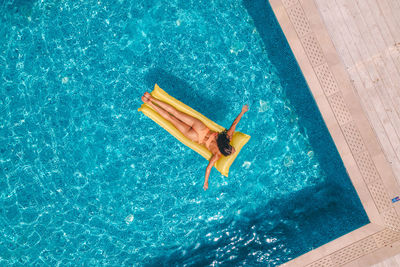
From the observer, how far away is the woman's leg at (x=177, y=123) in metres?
4.10

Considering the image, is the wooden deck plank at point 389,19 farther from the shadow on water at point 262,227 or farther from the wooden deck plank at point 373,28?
the shadow on water at point 262,227

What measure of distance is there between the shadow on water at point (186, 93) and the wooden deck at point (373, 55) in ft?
7.03

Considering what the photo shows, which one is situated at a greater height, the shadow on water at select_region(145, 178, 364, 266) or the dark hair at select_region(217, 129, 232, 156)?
the dark hair at select_region(217, 129, 232, 156)

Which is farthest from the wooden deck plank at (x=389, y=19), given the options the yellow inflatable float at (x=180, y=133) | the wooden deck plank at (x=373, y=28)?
the yellow inflatable float at (x=180, y=133)

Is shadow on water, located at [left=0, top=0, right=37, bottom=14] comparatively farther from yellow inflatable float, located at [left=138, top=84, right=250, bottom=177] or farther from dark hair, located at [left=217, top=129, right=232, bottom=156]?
dark hair, located at [left=217, top=129, right=232, bottom=156]

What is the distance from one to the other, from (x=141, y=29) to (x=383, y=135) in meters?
4.30

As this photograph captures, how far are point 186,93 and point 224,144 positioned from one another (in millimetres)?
1280

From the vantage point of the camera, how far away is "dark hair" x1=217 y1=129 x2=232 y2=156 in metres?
3.82

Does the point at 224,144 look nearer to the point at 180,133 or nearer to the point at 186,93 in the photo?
the point at 180,133

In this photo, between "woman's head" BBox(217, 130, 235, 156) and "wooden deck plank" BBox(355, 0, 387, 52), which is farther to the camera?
"wooden deck plank" BBox(355, 0, 387, 52)

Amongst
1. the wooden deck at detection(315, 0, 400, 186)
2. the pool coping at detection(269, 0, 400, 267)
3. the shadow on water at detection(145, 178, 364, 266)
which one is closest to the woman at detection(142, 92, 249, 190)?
the shadow on water at detection(145, 178, 364, 266)

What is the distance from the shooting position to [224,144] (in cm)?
386

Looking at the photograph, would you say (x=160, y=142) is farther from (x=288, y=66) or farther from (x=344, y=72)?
(x=344, y=72)

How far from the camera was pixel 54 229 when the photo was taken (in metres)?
4.66
